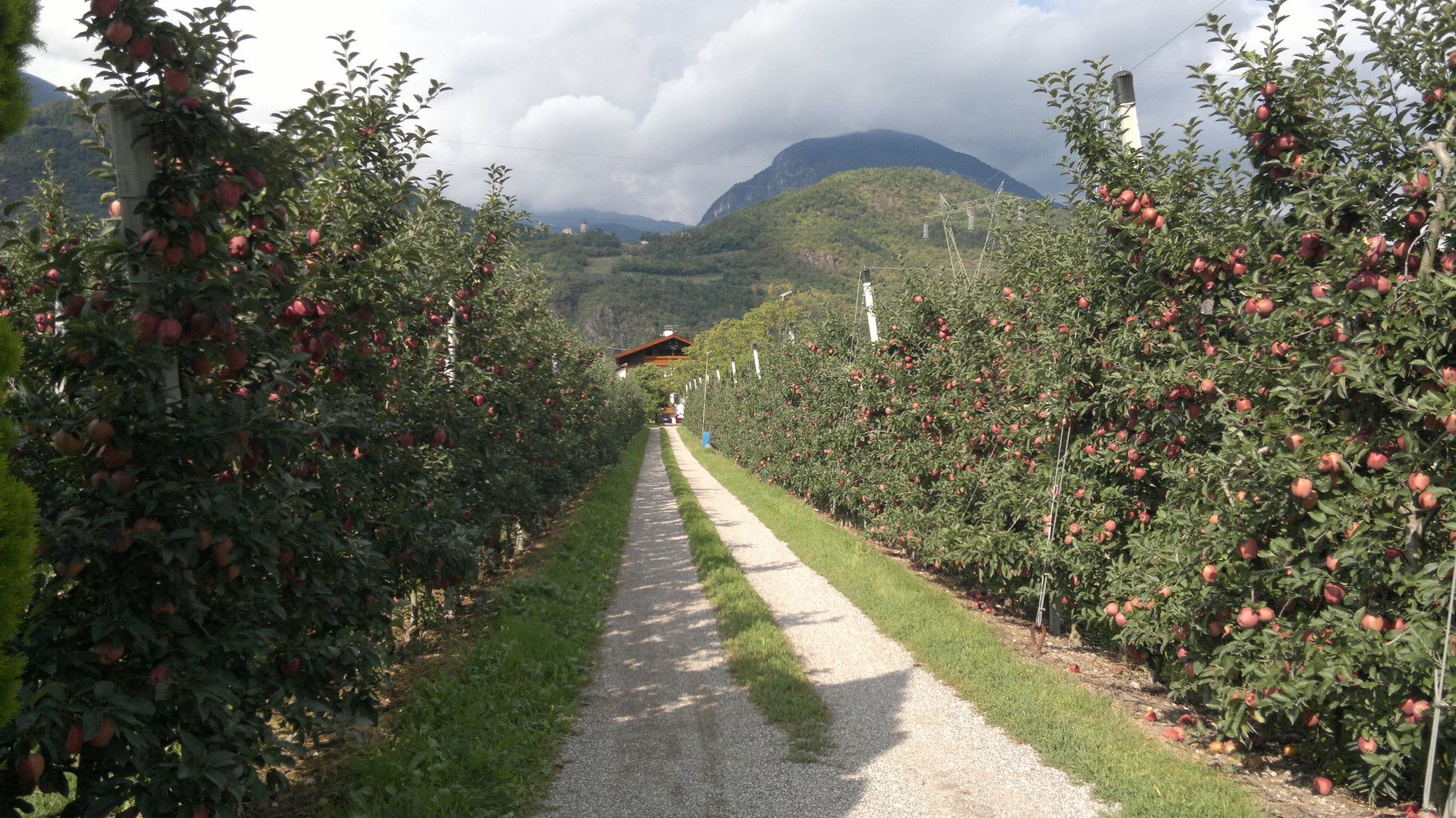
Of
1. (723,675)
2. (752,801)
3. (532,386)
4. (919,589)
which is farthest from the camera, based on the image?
(532,386)

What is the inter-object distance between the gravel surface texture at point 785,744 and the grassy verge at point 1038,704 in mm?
152

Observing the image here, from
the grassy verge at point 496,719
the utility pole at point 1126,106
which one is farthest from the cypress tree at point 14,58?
the utility pole at point 1126,106

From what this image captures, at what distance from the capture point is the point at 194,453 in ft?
Answer: 7.78

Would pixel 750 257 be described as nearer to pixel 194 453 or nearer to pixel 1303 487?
pixel 1303 487

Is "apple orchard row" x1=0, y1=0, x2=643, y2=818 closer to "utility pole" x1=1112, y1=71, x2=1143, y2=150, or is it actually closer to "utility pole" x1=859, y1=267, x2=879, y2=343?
"utility pole" x1=1112, y1=71, x2=1143, y2=150

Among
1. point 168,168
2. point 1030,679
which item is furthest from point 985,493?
point 168,168

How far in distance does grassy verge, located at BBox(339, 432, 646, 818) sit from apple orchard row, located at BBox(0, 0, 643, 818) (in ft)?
2.60

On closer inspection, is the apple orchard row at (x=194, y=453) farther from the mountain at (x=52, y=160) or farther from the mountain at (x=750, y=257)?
the mountain at (x=750, y=257)

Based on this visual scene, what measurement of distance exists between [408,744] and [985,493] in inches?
214

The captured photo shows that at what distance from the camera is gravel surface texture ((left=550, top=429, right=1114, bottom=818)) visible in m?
3.95

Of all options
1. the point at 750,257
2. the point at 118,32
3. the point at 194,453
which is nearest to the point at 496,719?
the point at 194,453

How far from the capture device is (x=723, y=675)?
5.96 meters

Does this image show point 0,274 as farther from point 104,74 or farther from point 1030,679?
point 1030,679

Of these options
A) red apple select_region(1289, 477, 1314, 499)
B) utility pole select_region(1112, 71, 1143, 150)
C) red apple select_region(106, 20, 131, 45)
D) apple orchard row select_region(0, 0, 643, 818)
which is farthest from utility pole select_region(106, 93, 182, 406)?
utility pole select_region(1112, 71, 1143, 150)
